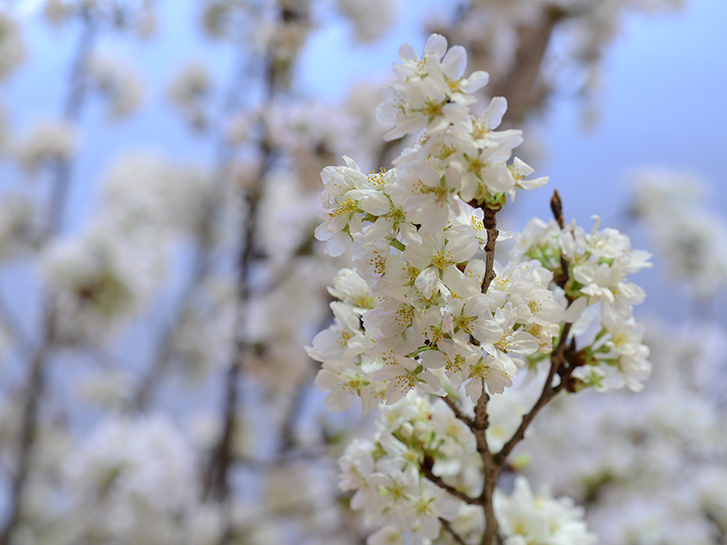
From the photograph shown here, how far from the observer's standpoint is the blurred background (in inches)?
30.2

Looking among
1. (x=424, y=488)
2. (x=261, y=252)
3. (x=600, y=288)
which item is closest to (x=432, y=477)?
(x=424, y=488)

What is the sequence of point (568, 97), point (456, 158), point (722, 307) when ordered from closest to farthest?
point (456, 158), point (568, 97), point (722, 307)

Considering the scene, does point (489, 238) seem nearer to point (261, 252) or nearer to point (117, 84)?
point (261, 252)

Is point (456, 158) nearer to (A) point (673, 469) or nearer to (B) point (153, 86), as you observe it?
(A) point (673, 469)

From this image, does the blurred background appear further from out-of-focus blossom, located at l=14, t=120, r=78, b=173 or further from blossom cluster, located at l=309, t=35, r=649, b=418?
blossom cluster, located at l=309, t=35, r=649, b=418

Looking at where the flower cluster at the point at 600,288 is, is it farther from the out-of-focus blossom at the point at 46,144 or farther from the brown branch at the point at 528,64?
the out-of-focus blossom at the point at 46,144

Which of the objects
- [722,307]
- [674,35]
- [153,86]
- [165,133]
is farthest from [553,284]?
[165,133]

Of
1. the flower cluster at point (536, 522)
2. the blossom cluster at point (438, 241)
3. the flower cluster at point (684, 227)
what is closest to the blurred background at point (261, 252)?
the flower cluster at point (684, 227)

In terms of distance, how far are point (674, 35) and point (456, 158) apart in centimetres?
161

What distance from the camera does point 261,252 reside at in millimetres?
784

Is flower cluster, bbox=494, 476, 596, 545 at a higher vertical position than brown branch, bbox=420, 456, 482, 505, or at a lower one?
lower

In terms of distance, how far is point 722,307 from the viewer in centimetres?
163

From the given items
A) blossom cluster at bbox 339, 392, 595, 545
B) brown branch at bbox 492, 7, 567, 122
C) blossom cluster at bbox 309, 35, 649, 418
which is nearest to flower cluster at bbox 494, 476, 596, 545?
blossom cluster at bbox 339, 392, 595, 545

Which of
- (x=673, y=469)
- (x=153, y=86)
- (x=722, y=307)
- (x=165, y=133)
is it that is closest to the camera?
(x=673, y=469)
